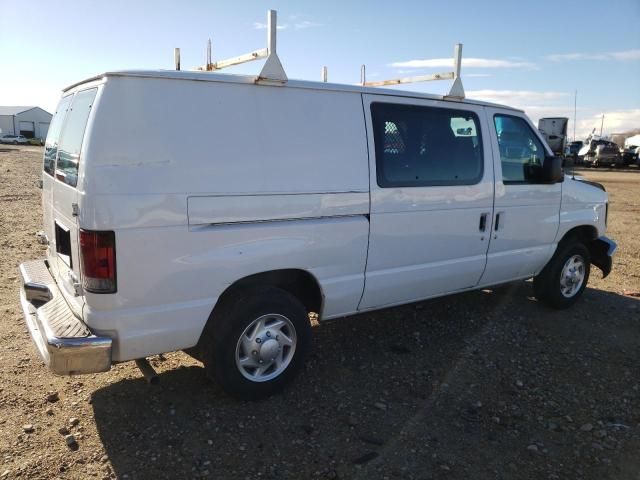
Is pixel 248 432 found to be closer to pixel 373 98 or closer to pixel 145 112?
pixel 145 112

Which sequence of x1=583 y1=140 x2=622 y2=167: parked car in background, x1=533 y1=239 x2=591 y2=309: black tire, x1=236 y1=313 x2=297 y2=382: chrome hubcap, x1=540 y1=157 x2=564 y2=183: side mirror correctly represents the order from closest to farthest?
x1=236 y1=313 x2=297 y2=382: chrome hubcap, x1=540 y1=157 x2=564 y2=183: side mirror, x1=533 y1=239 x2=591 y2=309: black tire, x1=583 y1=140 x2=622 y2=167: parked car in background

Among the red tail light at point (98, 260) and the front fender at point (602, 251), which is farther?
the front fender at point (602, 251)

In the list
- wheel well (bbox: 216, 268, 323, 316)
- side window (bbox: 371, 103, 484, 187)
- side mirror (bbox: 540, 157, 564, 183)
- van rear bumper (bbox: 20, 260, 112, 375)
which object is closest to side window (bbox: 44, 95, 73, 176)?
van rear bumper (bbox: 20, 260, 112, 375)

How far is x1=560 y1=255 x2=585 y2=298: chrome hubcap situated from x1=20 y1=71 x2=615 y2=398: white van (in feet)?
4.35

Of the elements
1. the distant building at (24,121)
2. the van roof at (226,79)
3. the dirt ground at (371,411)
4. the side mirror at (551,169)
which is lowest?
the dirt ground at (371,411)

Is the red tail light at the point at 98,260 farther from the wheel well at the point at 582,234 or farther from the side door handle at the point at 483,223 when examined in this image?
the wheel well at the point at 582,234

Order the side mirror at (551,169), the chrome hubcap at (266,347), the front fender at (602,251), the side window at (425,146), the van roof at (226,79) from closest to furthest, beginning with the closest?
1. the van roof at (226,79)
2. the chrome hubcap at (266,347)
3. the side window at (425,146)
4. the side mirror at (551,169)
5. the front fender at (602,251)

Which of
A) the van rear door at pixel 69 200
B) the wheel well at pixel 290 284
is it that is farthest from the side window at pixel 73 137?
the wheel well at pixel 290 284

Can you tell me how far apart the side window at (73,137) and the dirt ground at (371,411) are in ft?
5.17

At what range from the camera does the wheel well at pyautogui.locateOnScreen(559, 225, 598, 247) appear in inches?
227

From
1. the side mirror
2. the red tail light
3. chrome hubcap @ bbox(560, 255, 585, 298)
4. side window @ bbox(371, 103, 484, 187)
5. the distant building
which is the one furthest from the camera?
the distant building

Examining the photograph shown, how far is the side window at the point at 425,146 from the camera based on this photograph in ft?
13.2

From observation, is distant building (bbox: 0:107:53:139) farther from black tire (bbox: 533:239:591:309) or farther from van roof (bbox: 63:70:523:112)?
van roof (bbox: 63:70:523:112)

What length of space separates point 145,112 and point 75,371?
5.00 ft
